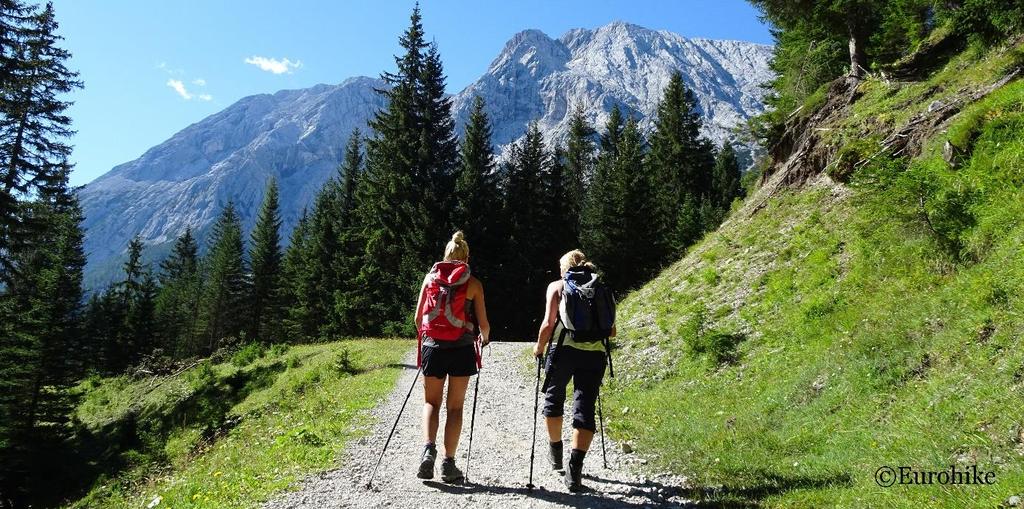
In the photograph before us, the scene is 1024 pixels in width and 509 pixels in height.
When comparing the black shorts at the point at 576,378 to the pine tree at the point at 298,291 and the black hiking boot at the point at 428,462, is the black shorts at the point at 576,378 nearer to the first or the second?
the black hiking boot at the point at 428,462

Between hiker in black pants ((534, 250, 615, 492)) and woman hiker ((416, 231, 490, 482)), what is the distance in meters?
0.81

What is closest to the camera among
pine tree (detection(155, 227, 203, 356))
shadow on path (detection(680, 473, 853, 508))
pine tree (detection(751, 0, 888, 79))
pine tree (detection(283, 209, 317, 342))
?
shadow on path (detection(680, 473, 853, 508))

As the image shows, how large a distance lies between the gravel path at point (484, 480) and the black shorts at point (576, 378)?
2.87ft

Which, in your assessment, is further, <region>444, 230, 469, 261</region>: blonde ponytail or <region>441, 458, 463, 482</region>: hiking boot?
<region>444, 230, 469, 261</region>: blonde ponytail

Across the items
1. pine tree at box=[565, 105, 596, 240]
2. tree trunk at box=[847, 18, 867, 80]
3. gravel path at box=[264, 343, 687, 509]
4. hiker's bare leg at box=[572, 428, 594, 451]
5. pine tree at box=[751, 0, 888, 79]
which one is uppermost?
pine tree at box=[565, 105, 596, 240]

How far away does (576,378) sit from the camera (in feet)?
18.9

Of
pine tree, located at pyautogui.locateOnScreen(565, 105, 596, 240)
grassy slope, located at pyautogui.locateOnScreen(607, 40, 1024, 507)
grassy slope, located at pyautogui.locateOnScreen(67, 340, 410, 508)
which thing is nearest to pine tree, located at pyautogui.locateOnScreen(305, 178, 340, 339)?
grassy slope, located at pyautogui.locateOnScreen(67, 340, 410, 508)

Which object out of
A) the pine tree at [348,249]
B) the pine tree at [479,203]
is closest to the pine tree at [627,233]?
the pine tree at [479,203]

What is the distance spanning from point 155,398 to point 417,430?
68.8ft

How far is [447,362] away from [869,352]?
531 cm

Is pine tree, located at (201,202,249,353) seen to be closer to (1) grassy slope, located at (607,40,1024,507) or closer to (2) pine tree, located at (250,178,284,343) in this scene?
(2) pine tree, located at (250,178,284,343)

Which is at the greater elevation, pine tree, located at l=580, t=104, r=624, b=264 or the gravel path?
pine tree, located at l=580, t=104, r=624, b=264

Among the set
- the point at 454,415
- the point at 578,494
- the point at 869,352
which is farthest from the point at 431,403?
the point at 869,352

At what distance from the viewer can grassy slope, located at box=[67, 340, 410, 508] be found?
6785 mm
